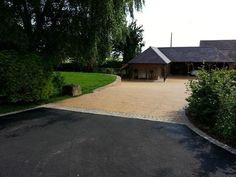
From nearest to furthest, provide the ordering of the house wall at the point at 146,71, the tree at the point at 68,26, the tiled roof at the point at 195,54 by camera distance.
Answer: the tree at the point at 68,26, the house wall at the point at 146,71, the tiled roof at the point at 195,54

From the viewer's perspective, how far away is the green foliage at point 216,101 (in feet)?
23.4

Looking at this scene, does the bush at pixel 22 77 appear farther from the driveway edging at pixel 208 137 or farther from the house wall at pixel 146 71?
the house wall at pixel 146 71

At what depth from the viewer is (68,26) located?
12.1 m

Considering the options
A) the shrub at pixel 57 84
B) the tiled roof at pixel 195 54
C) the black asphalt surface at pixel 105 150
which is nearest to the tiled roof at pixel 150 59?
the tiled roof at pixel 195 54

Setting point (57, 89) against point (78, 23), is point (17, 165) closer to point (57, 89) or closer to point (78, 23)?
point (78, 23)

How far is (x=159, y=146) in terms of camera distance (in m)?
6.49

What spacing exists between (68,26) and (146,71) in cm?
2027

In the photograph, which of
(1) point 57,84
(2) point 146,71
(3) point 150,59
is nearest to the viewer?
(1) point 57,84

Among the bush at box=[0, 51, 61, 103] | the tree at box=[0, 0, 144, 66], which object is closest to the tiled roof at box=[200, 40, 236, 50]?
the tree at box=[0, 0, 144, 66]

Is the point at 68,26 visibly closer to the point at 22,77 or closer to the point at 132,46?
the point at 22,77

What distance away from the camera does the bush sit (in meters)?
10.4

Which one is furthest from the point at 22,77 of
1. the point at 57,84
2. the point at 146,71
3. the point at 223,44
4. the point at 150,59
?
the point at 223,44

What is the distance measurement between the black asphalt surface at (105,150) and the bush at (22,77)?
200 cm

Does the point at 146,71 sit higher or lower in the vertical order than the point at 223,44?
lower
